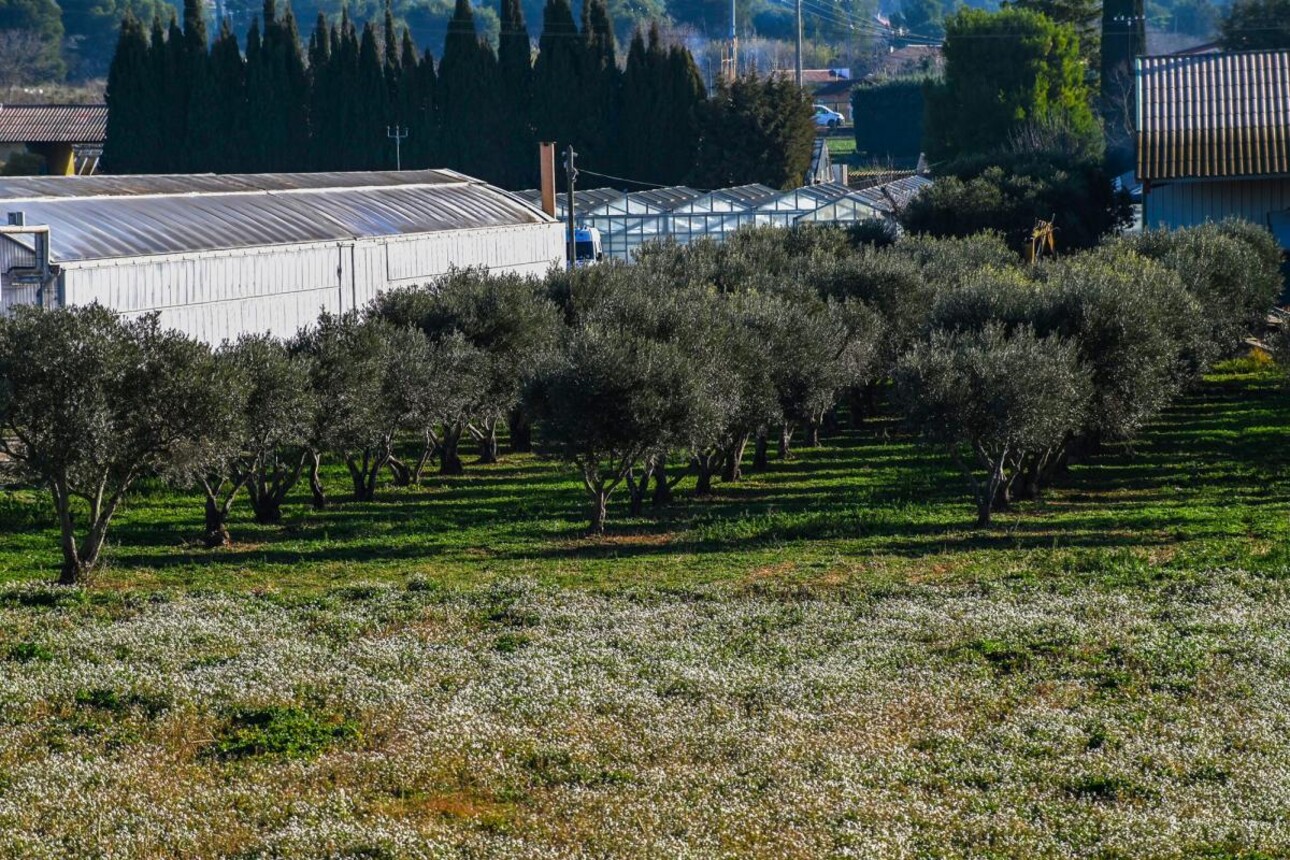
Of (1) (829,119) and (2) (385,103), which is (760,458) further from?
(1) (829,119)

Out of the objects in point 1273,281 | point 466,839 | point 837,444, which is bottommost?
point 466,839

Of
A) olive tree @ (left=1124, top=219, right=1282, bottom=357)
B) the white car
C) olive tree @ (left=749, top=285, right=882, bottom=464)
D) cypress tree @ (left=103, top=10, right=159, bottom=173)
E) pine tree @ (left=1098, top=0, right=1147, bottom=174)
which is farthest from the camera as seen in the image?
the white car

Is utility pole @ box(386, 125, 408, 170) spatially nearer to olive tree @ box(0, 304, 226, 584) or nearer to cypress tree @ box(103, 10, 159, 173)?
cypress tree @ box(103, 10, 159, 173)

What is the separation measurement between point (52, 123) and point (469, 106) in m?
27.5

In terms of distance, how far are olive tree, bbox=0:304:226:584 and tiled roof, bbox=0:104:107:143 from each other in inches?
3201

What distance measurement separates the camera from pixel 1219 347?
41.4 meters

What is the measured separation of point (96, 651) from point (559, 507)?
12871 mm

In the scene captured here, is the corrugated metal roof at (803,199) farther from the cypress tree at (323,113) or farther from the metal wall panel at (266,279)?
the cypress tree at (323,113)

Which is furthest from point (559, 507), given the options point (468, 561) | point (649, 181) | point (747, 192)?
point (649, 181)

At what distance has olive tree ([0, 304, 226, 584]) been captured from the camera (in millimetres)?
23266

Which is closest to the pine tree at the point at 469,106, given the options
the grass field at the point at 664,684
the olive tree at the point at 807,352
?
the olive tree at the point at 807,352

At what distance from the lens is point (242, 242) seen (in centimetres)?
4394

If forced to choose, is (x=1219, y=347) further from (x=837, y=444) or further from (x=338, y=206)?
(x=338, y=206)

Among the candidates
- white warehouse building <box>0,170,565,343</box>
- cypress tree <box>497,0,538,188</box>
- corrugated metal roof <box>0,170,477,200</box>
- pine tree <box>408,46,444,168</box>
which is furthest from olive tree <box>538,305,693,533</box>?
pine tree <box>408,46,444,168</box>
